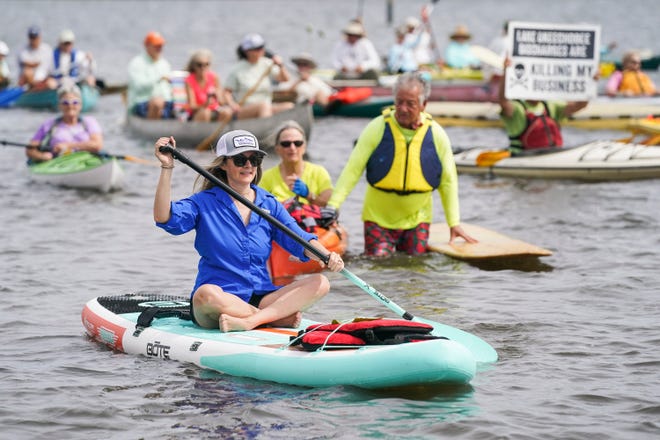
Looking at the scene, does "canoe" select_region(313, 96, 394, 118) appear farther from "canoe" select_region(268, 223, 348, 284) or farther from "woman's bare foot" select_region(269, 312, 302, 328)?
"woman's bare foot" select_region(269, 312, 302, 328)

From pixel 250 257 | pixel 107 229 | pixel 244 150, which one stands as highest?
pixel 244 150

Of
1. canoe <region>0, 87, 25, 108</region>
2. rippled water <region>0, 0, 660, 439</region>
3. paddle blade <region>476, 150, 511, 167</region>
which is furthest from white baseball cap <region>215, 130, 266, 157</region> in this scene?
canoe <region>0, 87, 25, 108</region>

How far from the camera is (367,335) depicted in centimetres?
636

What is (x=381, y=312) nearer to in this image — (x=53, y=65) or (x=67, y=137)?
(x=67, y=137)

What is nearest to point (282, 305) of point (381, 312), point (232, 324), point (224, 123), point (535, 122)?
point (232, 324)

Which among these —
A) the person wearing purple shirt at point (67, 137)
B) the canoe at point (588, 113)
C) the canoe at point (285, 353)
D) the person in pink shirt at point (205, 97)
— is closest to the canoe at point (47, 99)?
the person in pink shirt at point (205, 97)

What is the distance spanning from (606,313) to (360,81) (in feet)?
45.8

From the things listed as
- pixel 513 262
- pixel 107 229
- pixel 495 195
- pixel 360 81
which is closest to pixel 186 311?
pixel 513 262

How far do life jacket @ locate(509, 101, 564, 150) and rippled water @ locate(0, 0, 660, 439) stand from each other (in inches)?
18.8

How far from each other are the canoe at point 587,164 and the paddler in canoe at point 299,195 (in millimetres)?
4969

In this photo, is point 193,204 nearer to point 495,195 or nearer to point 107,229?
point 107,229

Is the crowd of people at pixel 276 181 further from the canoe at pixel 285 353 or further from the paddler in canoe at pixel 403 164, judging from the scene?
the canoe at pixel 285 353

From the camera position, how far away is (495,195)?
44.8ft

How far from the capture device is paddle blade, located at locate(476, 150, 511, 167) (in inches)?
564
